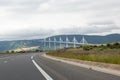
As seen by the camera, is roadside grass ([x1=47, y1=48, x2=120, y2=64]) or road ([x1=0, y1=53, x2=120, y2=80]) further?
roadside grass ([x1=47, y1=48, x2=120, y2=64])

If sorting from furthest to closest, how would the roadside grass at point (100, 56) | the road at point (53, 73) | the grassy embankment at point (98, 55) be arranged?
the grassy embankment at point (98, 55) → the roadside grass at point (100, 56) → the road at point (53, 73)

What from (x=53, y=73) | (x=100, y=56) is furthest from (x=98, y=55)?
(x=53, y=73)

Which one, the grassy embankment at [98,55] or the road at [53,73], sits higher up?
the grassy embankment at [98,55]

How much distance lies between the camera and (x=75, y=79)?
16984mm

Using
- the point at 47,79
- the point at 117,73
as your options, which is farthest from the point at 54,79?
the point at 117,73

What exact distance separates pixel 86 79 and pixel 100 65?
Answer: 6.50 meters

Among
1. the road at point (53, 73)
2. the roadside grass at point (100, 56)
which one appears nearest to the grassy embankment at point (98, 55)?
the roadside grass at point (100, 56)

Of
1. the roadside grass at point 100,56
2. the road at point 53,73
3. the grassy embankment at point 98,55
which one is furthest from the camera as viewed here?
the grassy embankment at point 98,55

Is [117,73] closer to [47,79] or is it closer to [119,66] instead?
[119,66]

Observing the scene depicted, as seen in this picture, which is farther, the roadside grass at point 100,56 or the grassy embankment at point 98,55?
the grassy embankment at point 98,55

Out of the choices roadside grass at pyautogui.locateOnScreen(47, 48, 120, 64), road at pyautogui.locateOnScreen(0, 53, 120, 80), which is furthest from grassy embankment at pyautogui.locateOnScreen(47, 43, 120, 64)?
road at pyautogui.locateOnScreen(0, 53, 120, 80)

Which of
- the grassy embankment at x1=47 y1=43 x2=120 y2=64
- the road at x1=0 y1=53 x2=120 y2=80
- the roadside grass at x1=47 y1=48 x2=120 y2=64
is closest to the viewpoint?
the road at x1=0 y1=53 x2=120 y2=80

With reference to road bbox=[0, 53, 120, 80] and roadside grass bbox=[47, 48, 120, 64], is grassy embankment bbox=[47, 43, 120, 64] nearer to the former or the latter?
roadside grass bbox=[47, 48, 120, 64]

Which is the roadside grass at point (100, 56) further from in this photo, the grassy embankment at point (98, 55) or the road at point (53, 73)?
the road at point (53, 73)
